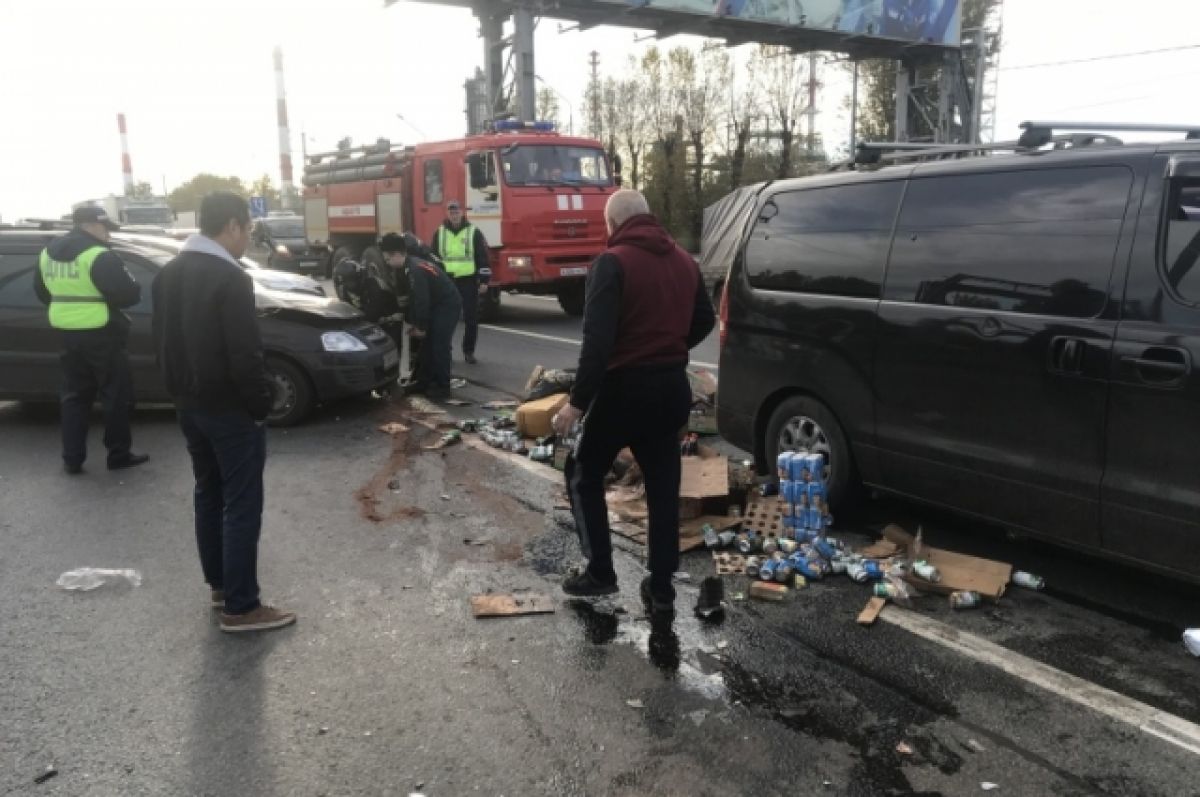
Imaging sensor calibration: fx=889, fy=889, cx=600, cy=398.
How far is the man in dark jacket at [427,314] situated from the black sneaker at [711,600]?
5.21 m

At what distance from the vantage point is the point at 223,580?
4.00m

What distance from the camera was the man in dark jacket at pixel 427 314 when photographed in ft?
28.4

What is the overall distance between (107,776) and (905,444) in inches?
141

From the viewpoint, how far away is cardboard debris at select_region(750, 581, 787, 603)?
13.4 feet

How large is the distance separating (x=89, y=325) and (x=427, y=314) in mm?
3145

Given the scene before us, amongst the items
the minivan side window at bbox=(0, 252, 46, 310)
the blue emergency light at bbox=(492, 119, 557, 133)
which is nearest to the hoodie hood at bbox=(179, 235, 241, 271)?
the minivan side window at bbox=(0, 252, 46, 310)

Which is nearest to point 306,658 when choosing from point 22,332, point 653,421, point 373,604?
point 373,604

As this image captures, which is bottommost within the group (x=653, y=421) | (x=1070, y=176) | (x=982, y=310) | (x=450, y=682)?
(x=450, y=682)

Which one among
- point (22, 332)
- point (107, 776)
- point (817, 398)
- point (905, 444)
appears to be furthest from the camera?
point (22, 332)

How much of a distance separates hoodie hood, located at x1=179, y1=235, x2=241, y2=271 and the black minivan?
9.33 feet

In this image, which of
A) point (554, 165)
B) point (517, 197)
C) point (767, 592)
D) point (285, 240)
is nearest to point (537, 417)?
point (767, 592)

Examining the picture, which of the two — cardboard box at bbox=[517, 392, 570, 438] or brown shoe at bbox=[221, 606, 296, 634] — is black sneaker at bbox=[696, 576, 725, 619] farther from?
cardboard box at bbox=[517, 392, 570, 438]

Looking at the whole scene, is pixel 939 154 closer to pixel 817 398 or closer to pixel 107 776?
pixel 817 398

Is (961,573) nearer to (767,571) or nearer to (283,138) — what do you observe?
(767,571)
